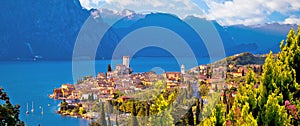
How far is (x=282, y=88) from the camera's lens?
3.17 metres

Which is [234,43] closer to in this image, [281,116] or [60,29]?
[60,29]

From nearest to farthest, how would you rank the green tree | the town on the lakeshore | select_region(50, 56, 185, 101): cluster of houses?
1. the green tree
2. the town on the lakeshore
3. select_region(50, 56, 185, 101): cluster of houses

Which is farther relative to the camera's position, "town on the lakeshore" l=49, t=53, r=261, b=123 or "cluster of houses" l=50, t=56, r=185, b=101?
"cluster of houses" l=50, t=56, r=185, b=101

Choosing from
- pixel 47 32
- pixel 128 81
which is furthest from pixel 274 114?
pixel 47 32

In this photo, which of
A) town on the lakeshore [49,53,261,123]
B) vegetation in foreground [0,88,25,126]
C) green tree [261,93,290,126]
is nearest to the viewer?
vegetation in foreground [0,88,25,126]

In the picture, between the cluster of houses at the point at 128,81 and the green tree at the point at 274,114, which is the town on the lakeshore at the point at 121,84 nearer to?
the cluster of houses at the point at 128,81

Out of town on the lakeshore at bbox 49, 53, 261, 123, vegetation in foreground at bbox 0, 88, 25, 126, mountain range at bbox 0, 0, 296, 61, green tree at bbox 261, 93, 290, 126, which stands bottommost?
green tree at bbox 261, 93, 290, 126

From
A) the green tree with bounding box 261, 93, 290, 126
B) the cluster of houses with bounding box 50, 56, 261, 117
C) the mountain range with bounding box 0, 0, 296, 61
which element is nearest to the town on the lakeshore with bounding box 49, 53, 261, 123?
the cluster of houses with bounding box 50, 56, 261, 117

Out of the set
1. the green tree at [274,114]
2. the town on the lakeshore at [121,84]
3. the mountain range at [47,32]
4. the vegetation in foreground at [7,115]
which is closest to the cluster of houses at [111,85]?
the town on the lakeshore at [121,84]

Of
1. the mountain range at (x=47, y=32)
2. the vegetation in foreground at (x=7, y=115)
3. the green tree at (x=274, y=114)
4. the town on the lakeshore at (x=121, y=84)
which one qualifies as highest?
the mountain range at (x=47, y=32)

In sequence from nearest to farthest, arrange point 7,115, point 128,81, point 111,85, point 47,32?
point 7,115 → point 111,85 → point 128,81 → point 47,32

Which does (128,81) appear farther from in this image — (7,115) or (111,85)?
(7,115)

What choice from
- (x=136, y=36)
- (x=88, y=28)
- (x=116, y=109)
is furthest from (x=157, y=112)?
(x=88, y=28)

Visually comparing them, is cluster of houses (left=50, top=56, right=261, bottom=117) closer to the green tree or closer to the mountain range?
the green tree
